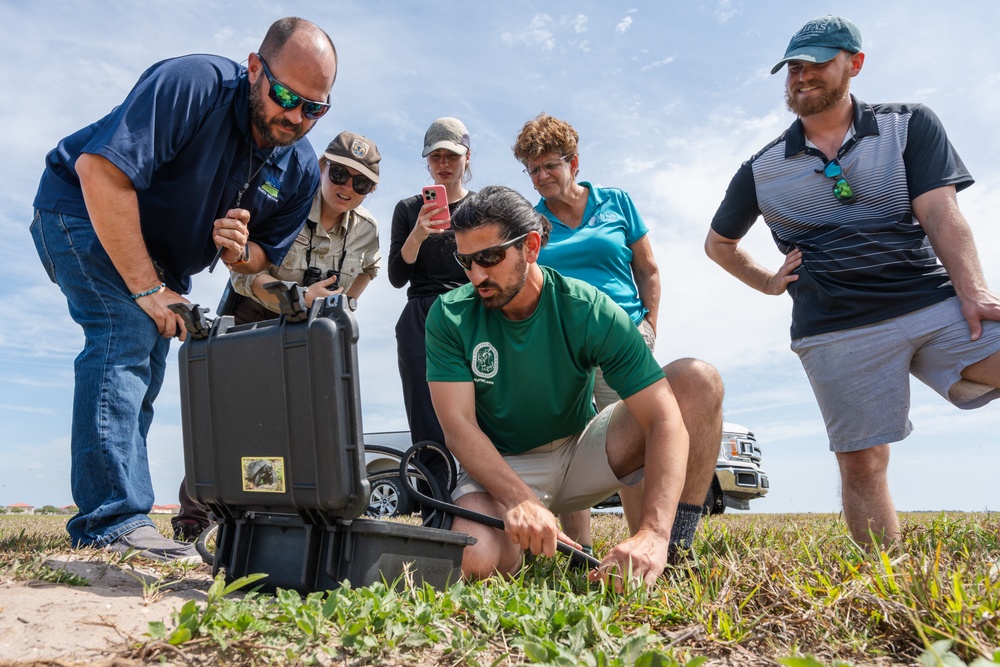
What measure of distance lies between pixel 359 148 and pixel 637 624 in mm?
2908

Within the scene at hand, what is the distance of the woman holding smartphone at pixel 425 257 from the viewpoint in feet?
13.5

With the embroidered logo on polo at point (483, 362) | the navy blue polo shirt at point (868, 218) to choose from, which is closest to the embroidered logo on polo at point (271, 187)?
the embroidered logo on polo at point (483, 362)

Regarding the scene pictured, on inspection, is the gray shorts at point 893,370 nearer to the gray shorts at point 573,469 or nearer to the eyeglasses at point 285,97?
the gray shorts at point 573,469

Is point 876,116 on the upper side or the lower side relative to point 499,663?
upper

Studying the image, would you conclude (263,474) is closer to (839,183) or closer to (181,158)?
(181,158)

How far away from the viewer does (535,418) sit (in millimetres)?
3229

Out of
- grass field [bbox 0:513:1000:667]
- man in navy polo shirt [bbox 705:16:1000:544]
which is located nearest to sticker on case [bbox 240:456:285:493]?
grass field [bbox 0:513:1000:667]

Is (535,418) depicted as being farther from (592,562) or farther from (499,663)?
(499,663)

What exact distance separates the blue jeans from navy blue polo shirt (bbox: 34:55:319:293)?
0.17 m

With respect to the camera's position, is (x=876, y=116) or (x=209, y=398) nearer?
(x=209, y=398)

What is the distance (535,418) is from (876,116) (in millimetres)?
2200

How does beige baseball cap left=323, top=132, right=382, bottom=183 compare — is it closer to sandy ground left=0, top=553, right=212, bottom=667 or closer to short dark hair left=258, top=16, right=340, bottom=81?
short dark hair left=258, top=16, right=340, bottom=81

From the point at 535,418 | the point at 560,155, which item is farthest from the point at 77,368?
the point at 560,155

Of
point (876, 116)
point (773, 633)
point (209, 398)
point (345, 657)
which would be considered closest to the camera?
point (345, 657)
